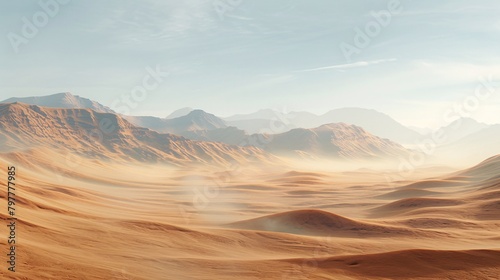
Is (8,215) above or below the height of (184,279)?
above

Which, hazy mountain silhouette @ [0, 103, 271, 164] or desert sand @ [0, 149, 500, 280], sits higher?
hazy mountain silhouette @ [0, 103, 271, 164]

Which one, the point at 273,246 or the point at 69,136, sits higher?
the point at 69,136

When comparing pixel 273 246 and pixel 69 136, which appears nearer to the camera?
pixel 273 246

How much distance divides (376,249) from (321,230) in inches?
310

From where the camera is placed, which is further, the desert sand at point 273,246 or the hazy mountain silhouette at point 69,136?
the hazy mountain silhouette at point 69,136

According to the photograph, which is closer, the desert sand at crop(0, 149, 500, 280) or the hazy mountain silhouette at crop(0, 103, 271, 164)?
the desert sand at crop(0, 149, 500, 280)

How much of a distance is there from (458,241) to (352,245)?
8.21 meters

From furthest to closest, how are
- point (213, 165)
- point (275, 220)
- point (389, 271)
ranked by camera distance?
point (213, 165), point (275, 220), point (389, 271)

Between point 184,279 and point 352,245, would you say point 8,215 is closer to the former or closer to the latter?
point 184,279

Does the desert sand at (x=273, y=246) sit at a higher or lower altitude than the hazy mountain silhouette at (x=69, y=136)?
lower

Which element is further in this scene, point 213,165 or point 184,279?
point 213,165

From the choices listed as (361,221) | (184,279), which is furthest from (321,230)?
(184,279)

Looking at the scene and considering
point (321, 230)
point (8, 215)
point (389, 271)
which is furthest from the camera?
point (321, 230)

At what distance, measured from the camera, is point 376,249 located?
79.8ft
